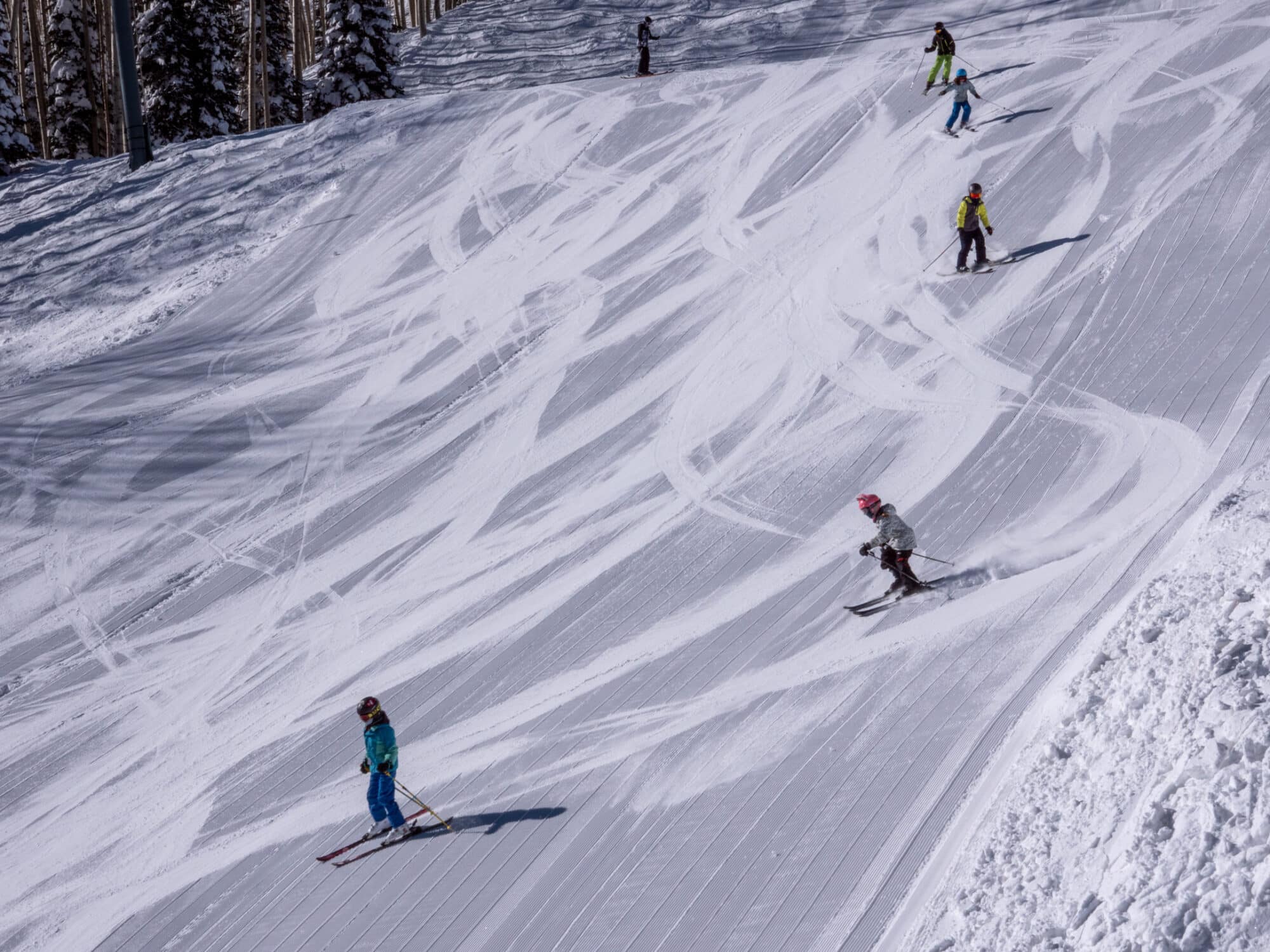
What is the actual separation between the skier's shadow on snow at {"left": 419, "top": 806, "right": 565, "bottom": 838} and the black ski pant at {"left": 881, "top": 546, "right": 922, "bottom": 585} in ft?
12.4

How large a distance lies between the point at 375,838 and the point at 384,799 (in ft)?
1.34

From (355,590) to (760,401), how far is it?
565 cm

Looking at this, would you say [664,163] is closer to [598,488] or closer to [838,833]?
[598,488]

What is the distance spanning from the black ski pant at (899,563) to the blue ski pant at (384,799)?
4800 mm

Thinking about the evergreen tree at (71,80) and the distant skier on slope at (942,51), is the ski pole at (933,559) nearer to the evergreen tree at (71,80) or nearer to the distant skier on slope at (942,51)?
the distant skier on slope at (942,51)

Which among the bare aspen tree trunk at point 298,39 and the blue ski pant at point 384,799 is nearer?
the blue ski pant at point 384,799

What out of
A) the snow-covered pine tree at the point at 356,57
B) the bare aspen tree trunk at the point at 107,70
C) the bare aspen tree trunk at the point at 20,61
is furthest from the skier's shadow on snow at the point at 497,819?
the bare aspen tree trunk at the point at 107,70

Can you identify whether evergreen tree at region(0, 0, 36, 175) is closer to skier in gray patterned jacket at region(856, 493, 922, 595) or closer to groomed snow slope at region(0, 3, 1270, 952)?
groomed snow slope at region(0, 3, 1270, 952)

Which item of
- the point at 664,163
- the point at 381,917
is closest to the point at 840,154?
the point at 664,163

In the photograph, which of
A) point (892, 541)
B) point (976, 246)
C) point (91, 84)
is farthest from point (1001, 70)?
point (91, 84)

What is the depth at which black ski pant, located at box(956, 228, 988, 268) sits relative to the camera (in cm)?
1552

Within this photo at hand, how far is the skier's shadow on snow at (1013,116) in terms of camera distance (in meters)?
19.6

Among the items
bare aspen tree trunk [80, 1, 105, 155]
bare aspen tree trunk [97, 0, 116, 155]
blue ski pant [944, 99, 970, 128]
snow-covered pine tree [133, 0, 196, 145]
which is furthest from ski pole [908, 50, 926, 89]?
bare aspen tree trunk [97, 0, 116, 155]

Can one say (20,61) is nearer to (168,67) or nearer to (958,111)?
(168,67)
